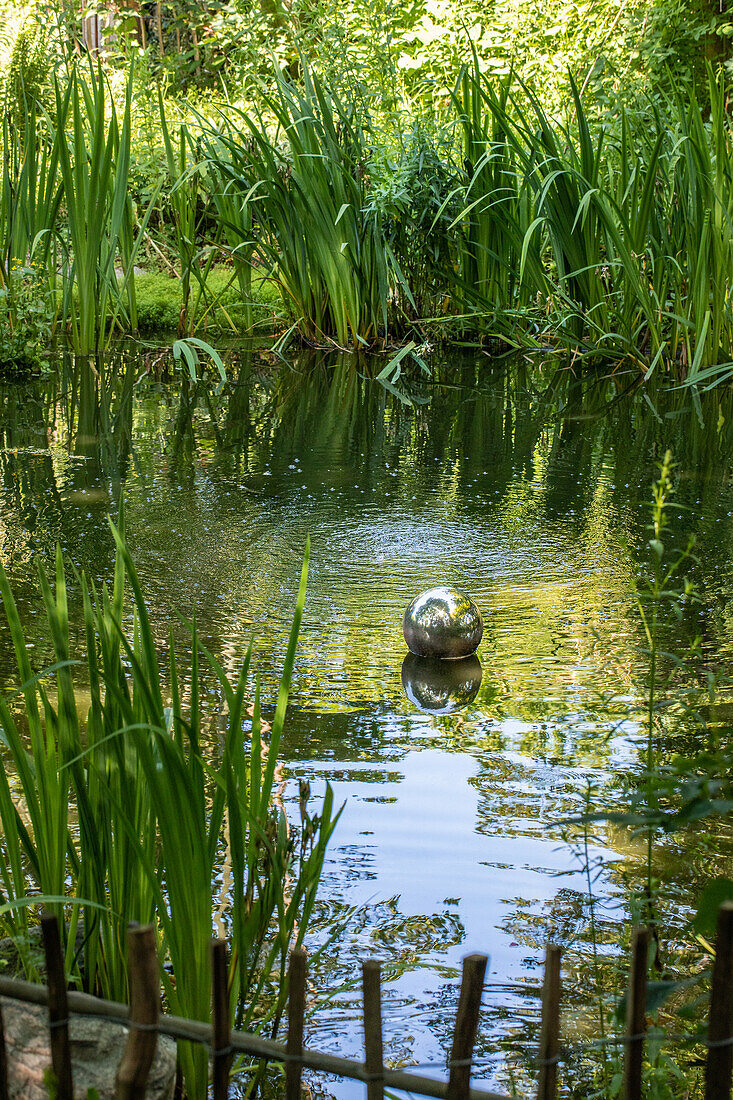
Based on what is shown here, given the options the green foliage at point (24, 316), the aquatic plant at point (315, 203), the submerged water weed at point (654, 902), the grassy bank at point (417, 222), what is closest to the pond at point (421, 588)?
the submerged water weed at point (654, 902)

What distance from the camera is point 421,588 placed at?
10.2ft

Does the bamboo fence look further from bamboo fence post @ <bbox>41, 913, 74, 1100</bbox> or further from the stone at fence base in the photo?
the stone at fence base

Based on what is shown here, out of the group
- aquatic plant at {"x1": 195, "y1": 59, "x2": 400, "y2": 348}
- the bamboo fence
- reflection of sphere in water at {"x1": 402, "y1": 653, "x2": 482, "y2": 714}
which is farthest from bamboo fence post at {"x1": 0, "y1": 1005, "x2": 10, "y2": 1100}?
aquatic plant at {"x1": 195, "y1": 59, "x2": 400, "y2": 348}

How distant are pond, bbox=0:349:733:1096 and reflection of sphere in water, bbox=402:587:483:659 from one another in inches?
2.9

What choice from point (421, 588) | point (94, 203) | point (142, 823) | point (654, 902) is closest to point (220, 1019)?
point (142, 823)

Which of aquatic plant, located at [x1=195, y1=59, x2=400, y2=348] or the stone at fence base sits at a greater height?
aquatic plant, located at [x1=195, y1=59, x2=400, y2=348]

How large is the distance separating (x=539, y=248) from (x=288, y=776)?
16.3 ft

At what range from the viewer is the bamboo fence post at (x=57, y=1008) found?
108 centimetres

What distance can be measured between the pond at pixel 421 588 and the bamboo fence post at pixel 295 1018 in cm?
40

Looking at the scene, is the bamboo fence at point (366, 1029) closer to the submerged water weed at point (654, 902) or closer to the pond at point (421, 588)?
the submerged water weed at point (654, 902)

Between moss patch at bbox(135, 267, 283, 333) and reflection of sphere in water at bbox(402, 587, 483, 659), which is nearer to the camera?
reflection of sphere in water at bbox(402, 587, 483, 659)

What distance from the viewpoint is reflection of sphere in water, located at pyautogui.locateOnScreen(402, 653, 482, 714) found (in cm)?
253

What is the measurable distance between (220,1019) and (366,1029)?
0.49ft

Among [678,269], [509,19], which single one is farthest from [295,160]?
[509,19]
